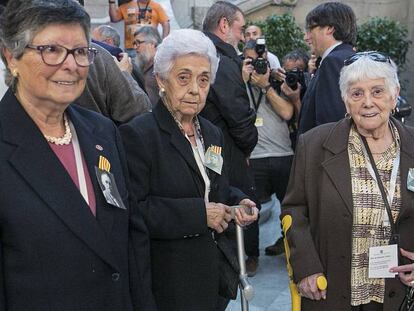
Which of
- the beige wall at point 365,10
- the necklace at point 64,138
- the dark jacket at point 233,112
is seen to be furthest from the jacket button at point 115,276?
the beige wall at point 365,10

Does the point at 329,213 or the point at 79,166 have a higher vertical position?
the point at 79,166

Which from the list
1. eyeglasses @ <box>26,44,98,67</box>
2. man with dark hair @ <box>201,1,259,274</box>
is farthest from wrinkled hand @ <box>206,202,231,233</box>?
man with dark hair @ <box>201,1,259,274</box>

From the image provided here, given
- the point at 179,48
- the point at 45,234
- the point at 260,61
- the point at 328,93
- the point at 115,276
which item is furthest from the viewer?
the point at 260,61

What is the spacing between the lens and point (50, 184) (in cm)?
Result: 170

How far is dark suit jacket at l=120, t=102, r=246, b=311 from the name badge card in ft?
2.44

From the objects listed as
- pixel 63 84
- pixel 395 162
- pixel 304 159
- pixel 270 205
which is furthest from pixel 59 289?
pixel 270 205

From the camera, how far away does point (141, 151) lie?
234 cm

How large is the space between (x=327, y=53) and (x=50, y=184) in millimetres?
2723

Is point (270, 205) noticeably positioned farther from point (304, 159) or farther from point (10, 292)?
point (10, 292)

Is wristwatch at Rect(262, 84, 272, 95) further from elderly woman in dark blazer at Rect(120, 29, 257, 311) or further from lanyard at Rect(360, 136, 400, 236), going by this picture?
lanyard at Rect(360, 136, 400, 236)

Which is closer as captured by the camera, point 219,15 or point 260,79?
point 219,15

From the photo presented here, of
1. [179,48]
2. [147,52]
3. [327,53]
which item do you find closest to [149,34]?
[147,52]

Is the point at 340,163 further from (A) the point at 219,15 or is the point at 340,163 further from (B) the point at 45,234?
(A) the point at 219,15

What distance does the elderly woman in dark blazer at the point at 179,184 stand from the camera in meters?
2.34
